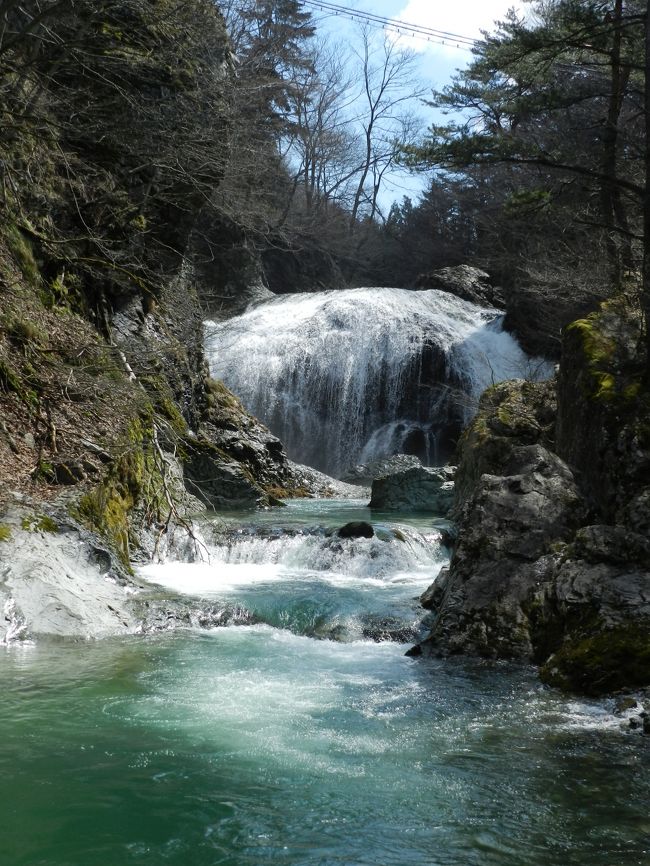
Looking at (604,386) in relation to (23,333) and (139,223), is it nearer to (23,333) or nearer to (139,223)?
(23,333)

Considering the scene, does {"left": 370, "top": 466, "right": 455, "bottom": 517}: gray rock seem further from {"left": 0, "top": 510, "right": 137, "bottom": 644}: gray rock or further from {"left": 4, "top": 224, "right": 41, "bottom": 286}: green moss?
{"left": 0, "top": 510, "right": 137, "bottom": 644}: gray rock

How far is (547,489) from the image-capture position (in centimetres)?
716

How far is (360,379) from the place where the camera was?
70.0 feet

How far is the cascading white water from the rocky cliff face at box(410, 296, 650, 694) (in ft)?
38.8

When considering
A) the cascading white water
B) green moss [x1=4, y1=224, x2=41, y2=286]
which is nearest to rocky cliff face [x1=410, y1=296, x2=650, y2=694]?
green moss [x1=4, y1=224, x2=41, y2=286]

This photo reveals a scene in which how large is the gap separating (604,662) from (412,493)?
30.7 ft

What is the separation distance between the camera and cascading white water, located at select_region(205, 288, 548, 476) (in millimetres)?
21062

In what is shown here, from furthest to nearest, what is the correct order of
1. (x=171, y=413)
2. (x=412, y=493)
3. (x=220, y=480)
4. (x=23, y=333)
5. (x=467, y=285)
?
(x=467, y=285) < (x=412, y=493) < (x=220, y=480) < (x=171, y=413) < (x=23, y=333)

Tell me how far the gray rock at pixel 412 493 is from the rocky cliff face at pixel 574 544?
5.65 metres

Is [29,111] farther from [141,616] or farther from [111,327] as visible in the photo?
[141,616]

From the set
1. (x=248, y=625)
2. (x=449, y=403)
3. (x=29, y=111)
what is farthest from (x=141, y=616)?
(x=449, y=403)

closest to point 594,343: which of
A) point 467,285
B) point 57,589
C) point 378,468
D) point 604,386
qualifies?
point 604,386

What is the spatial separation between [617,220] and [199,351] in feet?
26.9

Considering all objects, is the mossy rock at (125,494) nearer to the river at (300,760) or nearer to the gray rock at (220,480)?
the river at (300,760)
